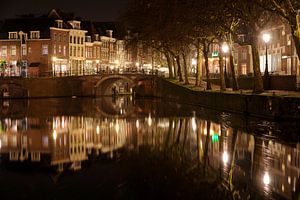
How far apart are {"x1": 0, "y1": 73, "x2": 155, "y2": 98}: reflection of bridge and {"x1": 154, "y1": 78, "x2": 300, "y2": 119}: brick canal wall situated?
24690 mm

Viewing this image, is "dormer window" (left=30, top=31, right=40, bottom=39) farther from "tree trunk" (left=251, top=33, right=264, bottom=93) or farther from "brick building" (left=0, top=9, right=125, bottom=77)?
"tree trunk" (left=251, top=33, right=264, bottom=93)

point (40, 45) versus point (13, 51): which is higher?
point (40, 45)

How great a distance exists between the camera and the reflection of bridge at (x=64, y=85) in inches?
3061

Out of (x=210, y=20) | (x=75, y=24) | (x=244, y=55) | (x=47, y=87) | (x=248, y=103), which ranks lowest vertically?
(x=248, y=103)

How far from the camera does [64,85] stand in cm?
8019

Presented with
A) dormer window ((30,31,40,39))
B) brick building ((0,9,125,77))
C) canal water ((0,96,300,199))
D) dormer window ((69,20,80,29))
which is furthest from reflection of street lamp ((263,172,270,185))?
dormer window ((69,20,80,29))

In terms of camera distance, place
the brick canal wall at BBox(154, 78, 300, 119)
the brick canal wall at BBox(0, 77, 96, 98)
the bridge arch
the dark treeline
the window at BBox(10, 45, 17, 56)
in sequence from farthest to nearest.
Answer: the window at BBox(10, 45, 17, 56) < the bridge arch < the brick canal wall at BBox(0, 77, 96, 98) < the dark treeline < the brick canal wall at BBox(154, 78, 300, 119)

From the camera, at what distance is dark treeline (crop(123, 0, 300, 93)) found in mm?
30531

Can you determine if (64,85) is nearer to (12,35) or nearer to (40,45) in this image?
(40,45)

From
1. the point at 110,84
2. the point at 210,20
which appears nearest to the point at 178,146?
the point at 210,20

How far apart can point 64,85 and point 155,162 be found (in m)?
65.6

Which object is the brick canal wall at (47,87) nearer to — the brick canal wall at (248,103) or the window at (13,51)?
the window at (13,51)


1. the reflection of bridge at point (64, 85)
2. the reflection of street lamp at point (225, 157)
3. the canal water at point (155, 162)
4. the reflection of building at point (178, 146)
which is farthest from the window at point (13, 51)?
the reflection of street lamp at point (225, 157)

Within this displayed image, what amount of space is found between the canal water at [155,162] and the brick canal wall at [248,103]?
1243 mm
